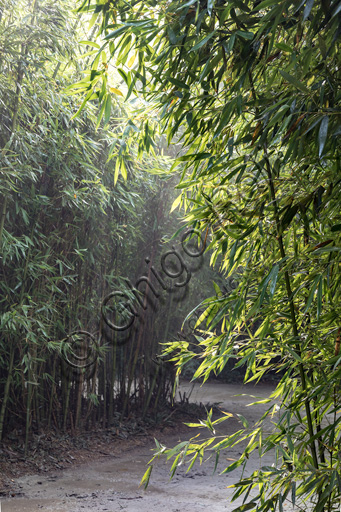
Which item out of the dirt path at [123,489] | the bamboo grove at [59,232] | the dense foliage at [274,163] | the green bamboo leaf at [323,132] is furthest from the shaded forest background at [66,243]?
the green bamboo leaf at [323,132]

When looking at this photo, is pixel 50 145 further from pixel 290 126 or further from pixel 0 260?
pixel 290 126

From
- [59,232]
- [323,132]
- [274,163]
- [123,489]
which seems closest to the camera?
→ [323,132]

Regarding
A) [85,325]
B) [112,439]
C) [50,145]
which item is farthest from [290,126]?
[112,439]

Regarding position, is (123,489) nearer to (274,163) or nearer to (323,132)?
(274,163)

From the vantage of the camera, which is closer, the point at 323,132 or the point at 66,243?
the point at 323,132

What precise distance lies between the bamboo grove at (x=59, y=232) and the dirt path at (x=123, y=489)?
49cm

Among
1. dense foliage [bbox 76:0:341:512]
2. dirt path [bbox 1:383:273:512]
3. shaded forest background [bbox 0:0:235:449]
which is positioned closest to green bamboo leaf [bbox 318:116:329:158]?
dense foliage [bbox 76:0:341:512]

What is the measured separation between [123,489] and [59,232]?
191 centimetres

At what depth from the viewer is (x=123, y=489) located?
3.61 metres

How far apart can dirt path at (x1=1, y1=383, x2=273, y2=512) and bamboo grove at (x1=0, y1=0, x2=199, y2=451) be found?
1.60ft

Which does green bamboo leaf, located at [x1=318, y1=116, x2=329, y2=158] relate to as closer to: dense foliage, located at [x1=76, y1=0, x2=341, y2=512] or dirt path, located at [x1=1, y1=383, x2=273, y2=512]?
dense foliage, located at [x1=76, y1=0, x2=341, y2=512]

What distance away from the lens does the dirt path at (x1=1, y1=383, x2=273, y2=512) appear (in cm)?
326

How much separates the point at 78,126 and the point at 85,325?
→ 1.68 metres

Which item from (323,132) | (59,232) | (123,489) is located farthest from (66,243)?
(323,132)
